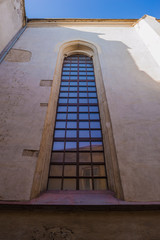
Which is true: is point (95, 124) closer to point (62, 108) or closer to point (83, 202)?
point (62, 108)

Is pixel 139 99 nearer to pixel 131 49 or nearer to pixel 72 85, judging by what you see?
pixel 72 85

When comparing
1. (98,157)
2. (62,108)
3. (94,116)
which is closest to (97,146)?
(98,157)

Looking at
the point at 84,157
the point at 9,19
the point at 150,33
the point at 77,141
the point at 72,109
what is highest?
the point at 9,19

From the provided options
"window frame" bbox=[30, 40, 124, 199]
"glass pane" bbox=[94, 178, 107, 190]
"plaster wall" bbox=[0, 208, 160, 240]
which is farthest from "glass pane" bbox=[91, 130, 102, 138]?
"plaster wall" bbox=[0, 208, 160, 240]

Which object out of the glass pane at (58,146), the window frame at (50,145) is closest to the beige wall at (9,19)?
the window frame at (50,145)

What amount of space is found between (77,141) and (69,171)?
0.70 m

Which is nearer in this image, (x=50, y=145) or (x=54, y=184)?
(x=54, y=184)

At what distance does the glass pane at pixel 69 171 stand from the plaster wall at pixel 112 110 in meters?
0.63

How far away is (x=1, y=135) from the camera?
114 inches

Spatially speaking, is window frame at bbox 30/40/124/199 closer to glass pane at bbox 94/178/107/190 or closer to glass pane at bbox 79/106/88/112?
glass pane at bbox 94/178/107/190

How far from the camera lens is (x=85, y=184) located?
8.69 feet

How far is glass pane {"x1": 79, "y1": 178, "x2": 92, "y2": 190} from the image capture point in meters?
2.59

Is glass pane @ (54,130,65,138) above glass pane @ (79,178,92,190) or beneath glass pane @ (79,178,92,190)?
above

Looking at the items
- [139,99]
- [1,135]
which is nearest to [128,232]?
[1,135]
